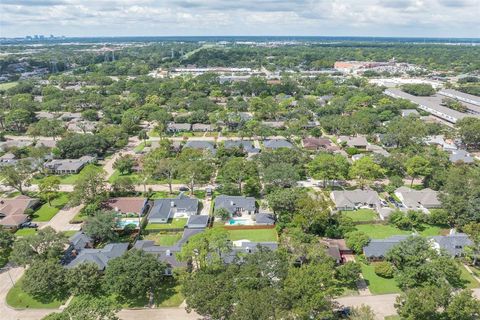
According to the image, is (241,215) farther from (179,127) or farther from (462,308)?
(179,127)

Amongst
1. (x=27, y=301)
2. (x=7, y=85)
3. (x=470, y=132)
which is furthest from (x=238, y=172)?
(x=7, y=85)

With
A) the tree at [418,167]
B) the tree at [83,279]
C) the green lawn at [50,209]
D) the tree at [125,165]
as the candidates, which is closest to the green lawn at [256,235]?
the tree at [83,279]

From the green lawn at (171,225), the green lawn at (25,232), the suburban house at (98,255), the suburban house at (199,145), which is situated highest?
the suburban house at (199,145)

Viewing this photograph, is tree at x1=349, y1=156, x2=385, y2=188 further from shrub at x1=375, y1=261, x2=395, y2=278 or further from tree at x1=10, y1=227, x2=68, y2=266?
tree at x1=10, y1=227, x2=68, y2=266

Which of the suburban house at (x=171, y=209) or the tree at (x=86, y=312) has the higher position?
the tree at (x=86, y=312)

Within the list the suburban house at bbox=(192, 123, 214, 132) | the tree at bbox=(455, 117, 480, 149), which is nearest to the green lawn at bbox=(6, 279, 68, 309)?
the suburban house at bbox=(192, 123, 214, 132)

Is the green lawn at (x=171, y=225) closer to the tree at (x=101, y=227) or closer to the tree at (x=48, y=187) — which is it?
the tree at (x=101, y=227)
